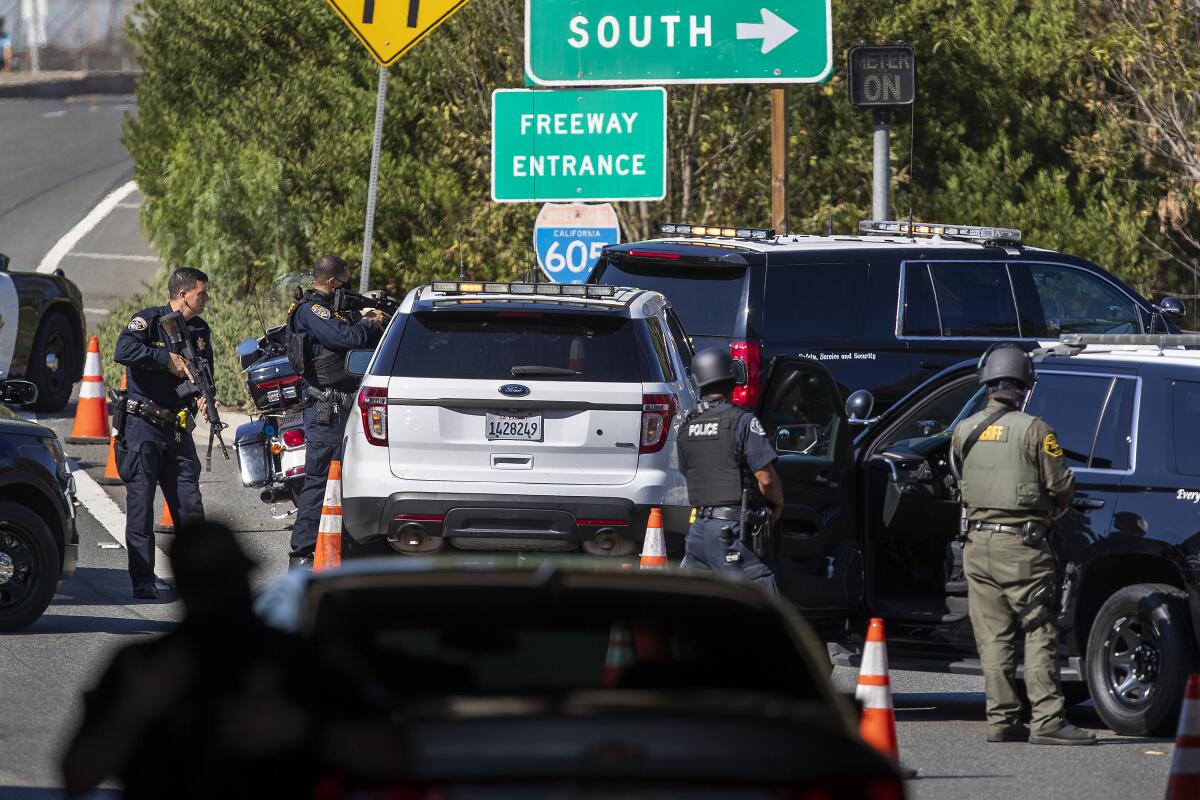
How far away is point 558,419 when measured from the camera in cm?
1049

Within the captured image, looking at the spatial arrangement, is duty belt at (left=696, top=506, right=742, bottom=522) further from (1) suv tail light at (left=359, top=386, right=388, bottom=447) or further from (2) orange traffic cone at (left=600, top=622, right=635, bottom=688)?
(2) orange traffic cone at (left=600, top=622, right=635, bottom=688)

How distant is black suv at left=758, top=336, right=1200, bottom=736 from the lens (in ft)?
29.7

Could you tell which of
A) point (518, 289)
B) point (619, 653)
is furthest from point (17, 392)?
point (619, 653)

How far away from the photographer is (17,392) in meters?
11.6

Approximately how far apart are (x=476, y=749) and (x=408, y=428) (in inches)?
260

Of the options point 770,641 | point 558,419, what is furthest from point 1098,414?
point 770,641

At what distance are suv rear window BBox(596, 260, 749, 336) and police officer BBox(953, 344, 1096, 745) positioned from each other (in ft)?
16.2

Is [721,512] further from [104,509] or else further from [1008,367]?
[104,509]

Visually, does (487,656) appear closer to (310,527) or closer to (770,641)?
(770,641)

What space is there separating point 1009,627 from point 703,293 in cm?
548

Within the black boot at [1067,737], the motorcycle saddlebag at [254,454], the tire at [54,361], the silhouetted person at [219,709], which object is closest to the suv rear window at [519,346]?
the black boot at [1067,737]

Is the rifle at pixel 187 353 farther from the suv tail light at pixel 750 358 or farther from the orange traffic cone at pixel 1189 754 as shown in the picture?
the orange traffic cone at pixel 1189 754

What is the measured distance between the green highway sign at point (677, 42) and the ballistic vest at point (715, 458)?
846 cm

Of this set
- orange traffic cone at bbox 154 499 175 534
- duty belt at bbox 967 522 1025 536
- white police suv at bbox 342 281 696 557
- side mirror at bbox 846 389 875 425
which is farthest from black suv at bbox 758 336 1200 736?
orange traffic cone at bbox 154 499 175 534
